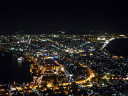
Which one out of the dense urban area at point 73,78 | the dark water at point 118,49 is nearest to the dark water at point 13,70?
the dense urban area at point 73,78

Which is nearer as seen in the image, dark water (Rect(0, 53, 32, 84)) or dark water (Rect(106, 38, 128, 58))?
dark water (Rect(0, 53, 32, 84))

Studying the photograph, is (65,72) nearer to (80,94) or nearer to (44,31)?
(80,94)

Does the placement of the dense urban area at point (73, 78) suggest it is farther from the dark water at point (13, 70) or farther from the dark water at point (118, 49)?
the dark water at point (118, 49)

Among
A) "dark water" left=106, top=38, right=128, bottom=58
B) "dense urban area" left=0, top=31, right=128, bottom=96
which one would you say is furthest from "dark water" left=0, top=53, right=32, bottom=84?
"dark water" left=106, top=38, right=128, bottom=58

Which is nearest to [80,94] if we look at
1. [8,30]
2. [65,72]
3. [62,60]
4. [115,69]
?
[65,72]

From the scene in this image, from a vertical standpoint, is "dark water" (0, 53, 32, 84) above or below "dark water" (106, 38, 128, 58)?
below

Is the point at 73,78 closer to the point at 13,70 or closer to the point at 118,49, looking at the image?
the point at 13,70

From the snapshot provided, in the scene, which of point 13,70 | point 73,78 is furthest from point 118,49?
point 13,70

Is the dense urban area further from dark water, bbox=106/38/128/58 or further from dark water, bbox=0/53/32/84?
dark water, bbox=106/38/128/58
